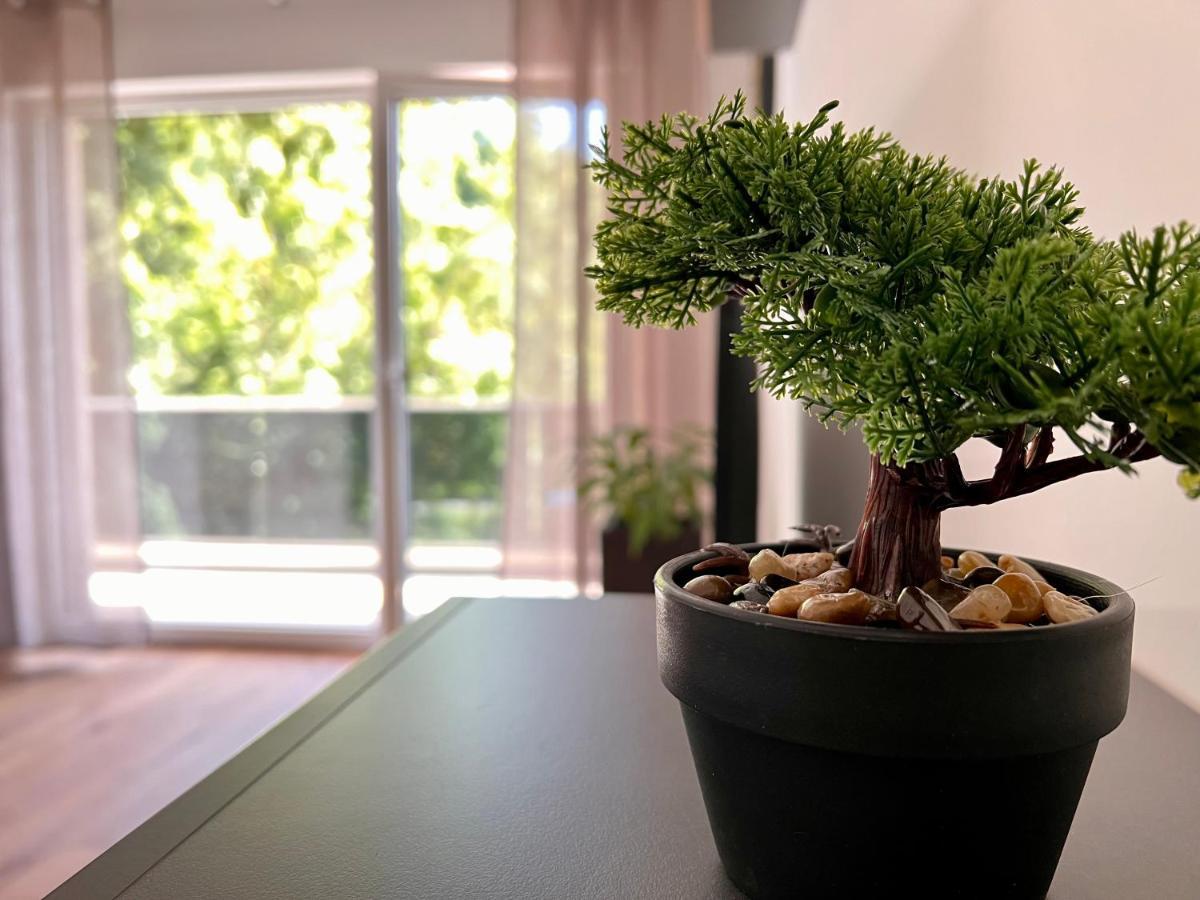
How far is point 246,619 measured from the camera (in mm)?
3893

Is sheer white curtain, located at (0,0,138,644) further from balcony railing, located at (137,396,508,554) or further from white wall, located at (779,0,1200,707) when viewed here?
white wall, located at (779,0,1200,707)

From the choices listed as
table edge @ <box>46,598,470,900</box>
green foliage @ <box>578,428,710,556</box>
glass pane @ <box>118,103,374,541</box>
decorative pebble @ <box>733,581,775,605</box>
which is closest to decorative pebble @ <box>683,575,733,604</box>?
decorative pebble @ <box>733,581,775,605</box>

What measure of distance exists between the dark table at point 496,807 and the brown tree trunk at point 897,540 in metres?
0.15

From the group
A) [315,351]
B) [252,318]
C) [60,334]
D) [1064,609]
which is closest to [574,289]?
[315,351]

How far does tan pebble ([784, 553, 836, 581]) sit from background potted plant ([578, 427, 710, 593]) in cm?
229

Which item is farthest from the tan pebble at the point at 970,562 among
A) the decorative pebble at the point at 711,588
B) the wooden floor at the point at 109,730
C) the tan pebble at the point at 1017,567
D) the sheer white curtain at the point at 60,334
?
the sheer white curtain at the point at 60,334

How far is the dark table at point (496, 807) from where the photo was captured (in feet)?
1.31

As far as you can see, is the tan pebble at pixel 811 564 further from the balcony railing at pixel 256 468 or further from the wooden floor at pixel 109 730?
the balcony railing at pixel 256 468

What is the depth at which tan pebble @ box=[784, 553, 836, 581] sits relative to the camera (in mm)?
426

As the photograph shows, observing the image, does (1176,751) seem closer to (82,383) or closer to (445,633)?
(445,633)

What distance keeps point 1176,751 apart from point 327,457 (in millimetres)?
3691

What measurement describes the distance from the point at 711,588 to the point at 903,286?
0.51ft

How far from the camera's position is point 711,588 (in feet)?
1.33

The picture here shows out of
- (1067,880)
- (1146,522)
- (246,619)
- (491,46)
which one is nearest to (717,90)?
(491,46)
